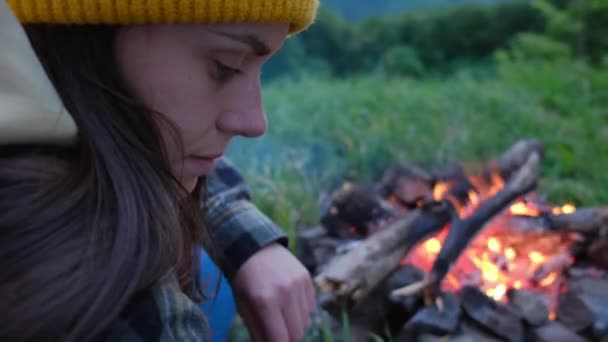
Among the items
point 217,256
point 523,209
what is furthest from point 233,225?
point 523,209

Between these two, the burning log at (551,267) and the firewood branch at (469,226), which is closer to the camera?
the firewood branch at (469,226)

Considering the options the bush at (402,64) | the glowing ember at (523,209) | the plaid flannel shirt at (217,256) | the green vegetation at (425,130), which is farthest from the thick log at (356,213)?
the bush at (402,64)

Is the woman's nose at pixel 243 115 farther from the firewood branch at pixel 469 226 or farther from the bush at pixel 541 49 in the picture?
the bush at pixel 541 49

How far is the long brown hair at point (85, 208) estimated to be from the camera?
69cm

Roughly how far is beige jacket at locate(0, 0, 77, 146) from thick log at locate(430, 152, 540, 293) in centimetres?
149

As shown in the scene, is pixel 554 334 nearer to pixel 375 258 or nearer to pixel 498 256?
pixel 498 256

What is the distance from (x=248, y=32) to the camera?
94cm

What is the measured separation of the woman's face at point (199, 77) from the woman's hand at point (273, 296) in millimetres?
355

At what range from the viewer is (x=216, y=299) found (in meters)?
1.40

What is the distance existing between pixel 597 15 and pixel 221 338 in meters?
6.63

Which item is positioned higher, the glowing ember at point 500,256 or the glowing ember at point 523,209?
the glowing ember at point 500,256

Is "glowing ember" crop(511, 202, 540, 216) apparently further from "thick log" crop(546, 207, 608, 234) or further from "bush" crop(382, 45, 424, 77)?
"bush" crop(382, 45, 424, 77)

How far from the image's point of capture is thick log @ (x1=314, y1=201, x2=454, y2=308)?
187cm

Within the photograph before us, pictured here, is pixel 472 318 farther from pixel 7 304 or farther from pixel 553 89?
pixel 553 89
